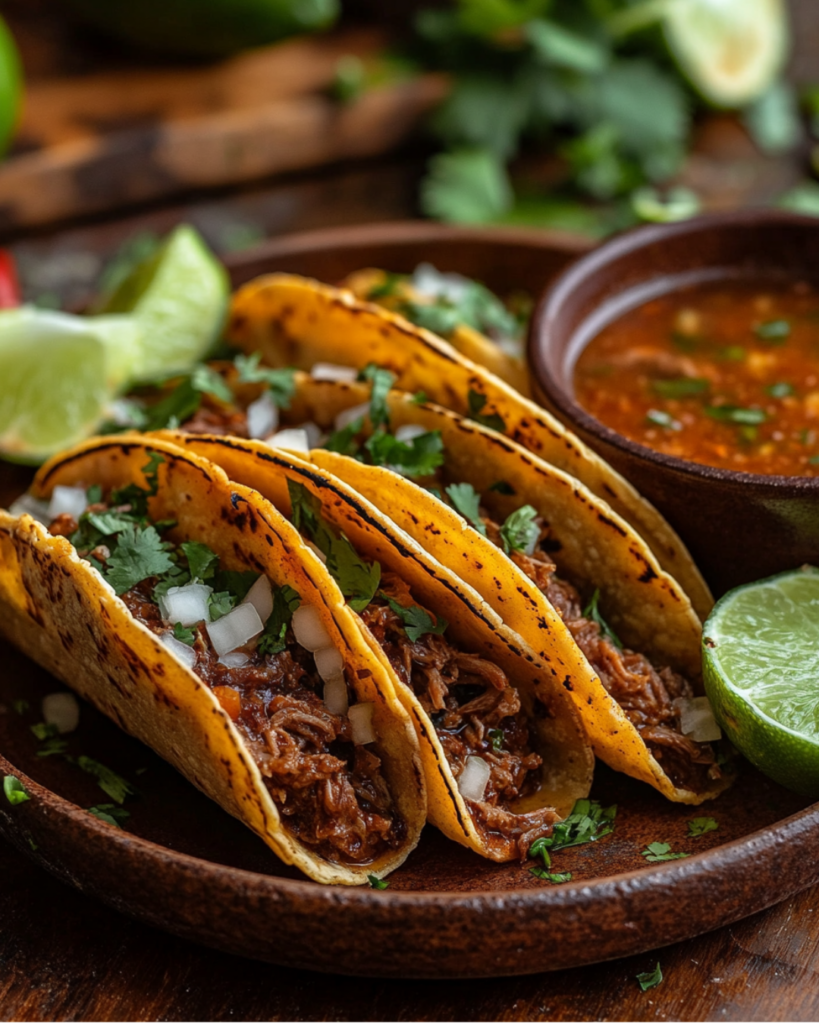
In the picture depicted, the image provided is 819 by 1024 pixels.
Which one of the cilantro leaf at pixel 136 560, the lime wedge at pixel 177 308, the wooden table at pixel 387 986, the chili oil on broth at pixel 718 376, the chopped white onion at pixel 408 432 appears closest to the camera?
the wooden table at pixel 387 986

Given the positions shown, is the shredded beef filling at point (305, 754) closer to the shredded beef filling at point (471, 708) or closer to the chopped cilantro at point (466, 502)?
the shredded beef filling at point (471, 708)

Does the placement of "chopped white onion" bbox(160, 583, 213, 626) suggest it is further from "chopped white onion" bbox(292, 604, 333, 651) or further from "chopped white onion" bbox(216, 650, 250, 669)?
"chopped white onion" bbox(292, 604, 333, 651)

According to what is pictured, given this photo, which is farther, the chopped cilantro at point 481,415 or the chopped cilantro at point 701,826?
the chopped cilantro at point 481,415

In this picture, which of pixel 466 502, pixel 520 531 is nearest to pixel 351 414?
pixel 466 502

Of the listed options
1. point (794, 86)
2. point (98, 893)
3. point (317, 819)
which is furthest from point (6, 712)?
point (794, 86)

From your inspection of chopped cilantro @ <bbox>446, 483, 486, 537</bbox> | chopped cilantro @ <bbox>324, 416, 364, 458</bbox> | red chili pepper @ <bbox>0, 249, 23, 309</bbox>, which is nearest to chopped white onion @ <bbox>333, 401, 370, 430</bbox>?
chopped cilantro @ <bbox>324, 416, 364, 458</bbox>

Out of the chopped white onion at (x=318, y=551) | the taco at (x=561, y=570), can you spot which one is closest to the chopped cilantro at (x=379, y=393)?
the taco at (x=561, y=570)
